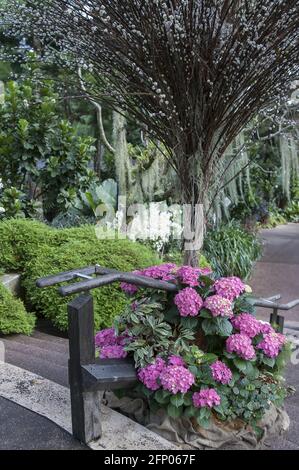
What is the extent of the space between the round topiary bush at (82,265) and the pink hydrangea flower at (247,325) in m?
1.59

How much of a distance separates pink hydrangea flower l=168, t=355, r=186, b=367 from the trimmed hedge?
1.59 metres

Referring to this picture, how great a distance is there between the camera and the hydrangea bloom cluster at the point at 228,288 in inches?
75.9

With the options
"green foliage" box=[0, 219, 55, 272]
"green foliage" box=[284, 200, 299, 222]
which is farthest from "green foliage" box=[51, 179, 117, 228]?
"green foliage" box=[284, 200, 299, 222]

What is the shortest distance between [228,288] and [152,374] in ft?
1.54

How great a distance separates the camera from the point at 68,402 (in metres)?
2.02

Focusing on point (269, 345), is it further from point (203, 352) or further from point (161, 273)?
point (161, 273)

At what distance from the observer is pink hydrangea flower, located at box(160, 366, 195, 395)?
5.67 feet

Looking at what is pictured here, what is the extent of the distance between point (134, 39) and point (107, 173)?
20.8 ft

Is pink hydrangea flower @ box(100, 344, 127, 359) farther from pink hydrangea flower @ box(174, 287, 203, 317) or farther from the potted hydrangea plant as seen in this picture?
pink hydrangea flower @ box(174, 287, 203, 317)

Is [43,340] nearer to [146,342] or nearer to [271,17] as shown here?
[146,342]

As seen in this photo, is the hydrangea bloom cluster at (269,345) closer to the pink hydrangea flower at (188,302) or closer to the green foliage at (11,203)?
the pink hydrangea flower at (188,302)

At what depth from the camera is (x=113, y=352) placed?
1.94 m

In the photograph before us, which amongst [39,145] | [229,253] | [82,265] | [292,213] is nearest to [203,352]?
[82,265]
